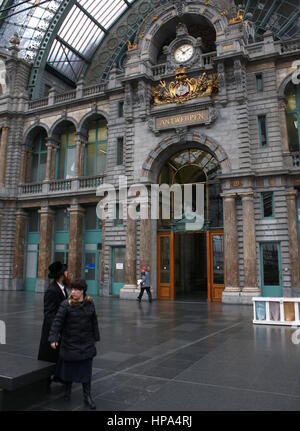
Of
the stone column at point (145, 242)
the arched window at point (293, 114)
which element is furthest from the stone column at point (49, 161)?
the arched window at point (293, 114)

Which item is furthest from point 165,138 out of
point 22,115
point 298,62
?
point 22,115

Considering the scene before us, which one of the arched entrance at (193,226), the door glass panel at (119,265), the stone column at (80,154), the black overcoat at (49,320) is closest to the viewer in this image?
the black overcoat at (49,320)

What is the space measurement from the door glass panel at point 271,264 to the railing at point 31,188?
1819cm

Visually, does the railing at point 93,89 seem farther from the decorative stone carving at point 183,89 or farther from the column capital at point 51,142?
the decorative stone carving at point 183,89

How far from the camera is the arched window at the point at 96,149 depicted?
27.2m

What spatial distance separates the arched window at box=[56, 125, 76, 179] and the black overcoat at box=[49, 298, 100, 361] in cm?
2381

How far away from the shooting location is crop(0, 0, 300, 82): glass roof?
28.3 meters

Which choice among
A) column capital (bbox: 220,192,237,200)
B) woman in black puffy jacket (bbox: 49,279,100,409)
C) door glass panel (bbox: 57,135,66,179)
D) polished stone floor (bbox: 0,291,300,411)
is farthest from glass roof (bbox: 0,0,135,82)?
woman in black puffy jacket (bbox: 49,279,100,409)

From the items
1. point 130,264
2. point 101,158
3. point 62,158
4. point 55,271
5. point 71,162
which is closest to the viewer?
point 55,271

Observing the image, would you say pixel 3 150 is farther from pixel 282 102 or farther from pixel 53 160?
pixel 282 102

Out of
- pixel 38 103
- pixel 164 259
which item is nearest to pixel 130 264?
pixel 164 259

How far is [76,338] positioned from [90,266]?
70.2ft

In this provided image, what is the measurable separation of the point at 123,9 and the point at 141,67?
15347mm

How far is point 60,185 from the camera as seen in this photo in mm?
27859
